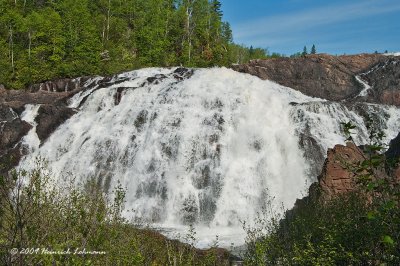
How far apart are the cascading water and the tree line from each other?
684 inches

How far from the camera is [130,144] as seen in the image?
2595 centimetres

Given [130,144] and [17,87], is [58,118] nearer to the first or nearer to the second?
[130,144]

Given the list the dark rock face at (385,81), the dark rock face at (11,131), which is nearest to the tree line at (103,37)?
the dark rock face at (11,131)

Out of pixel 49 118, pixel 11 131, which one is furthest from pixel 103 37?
pixel 11 131

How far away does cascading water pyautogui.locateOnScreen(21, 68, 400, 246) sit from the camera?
72.2 ft

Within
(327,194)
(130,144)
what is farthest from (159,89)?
(327,194)

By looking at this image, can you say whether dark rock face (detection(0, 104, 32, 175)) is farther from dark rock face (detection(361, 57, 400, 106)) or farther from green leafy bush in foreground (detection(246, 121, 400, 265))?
dark rock face (detection(361, 57, 400, 106))

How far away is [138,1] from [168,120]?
45.4m

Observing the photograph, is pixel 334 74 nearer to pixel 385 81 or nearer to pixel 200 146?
pixel 385 81

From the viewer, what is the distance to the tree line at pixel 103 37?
47375mm

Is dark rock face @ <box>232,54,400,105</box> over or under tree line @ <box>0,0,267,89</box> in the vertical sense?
under

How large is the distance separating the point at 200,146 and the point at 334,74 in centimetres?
2113

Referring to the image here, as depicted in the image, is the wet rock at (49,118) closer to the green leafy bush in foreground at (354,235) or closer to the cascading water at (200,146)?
the cascading water at (200,146)

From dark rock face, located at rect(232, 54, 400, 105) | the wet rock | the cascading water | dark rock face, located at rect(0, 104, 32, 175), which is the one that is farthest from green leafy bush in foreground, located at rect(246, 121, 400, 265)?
dark rock face, located at rect(232, 54, 400, 105)
